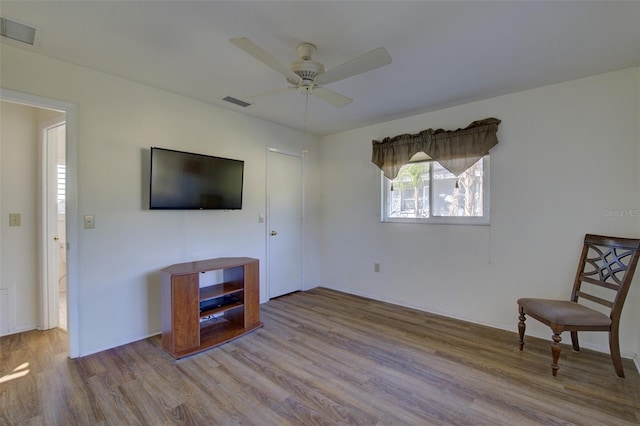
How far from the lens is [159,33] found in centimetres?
197

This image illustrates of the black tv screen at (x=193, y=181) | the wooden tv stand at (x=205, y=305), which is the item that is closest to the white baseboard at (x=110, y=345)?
the wooden tv stand at (x=205, y=305)

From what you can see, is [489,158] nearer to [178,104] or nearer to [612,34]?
[612,34]

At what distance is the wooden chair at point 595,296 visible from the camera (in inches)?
84.5

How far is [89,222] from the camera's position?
2506 mm

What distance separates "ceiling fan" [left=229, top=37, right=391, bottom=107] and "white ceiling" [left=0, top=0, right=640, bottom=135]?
0.72ft

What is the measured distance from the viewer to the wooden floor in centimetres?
180

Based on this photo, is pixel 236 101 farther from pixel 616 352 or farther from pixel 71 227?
pixel 616 352

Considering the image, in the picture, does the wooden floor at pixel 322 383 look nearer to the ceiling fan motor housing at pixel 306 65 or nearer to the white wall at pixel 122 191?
the white wall at pixel 122 191

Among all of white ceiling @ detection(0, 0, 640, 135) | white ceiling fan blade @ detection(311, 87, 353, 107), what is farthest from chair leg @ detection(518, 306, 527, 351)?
white ceiling fan blade @ detection(311, 87, 353, 107)

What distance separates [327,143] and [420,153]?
1587 mm

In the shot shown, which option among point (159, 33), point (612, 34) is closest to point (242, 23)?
point (159, 33)

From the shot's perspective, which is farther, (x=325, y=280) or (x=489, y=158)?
(x=325, y=280)

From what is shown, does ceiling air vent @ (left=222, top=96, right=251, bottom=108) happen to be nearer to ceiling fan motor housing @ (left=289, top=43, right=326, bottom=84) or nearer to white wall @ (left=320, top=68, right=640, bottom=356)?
ceiling fan motor housing @ (left=289, top=43, right=326, bottom=84)

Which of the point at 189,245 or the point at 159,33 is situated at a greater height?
the point at 159,33
